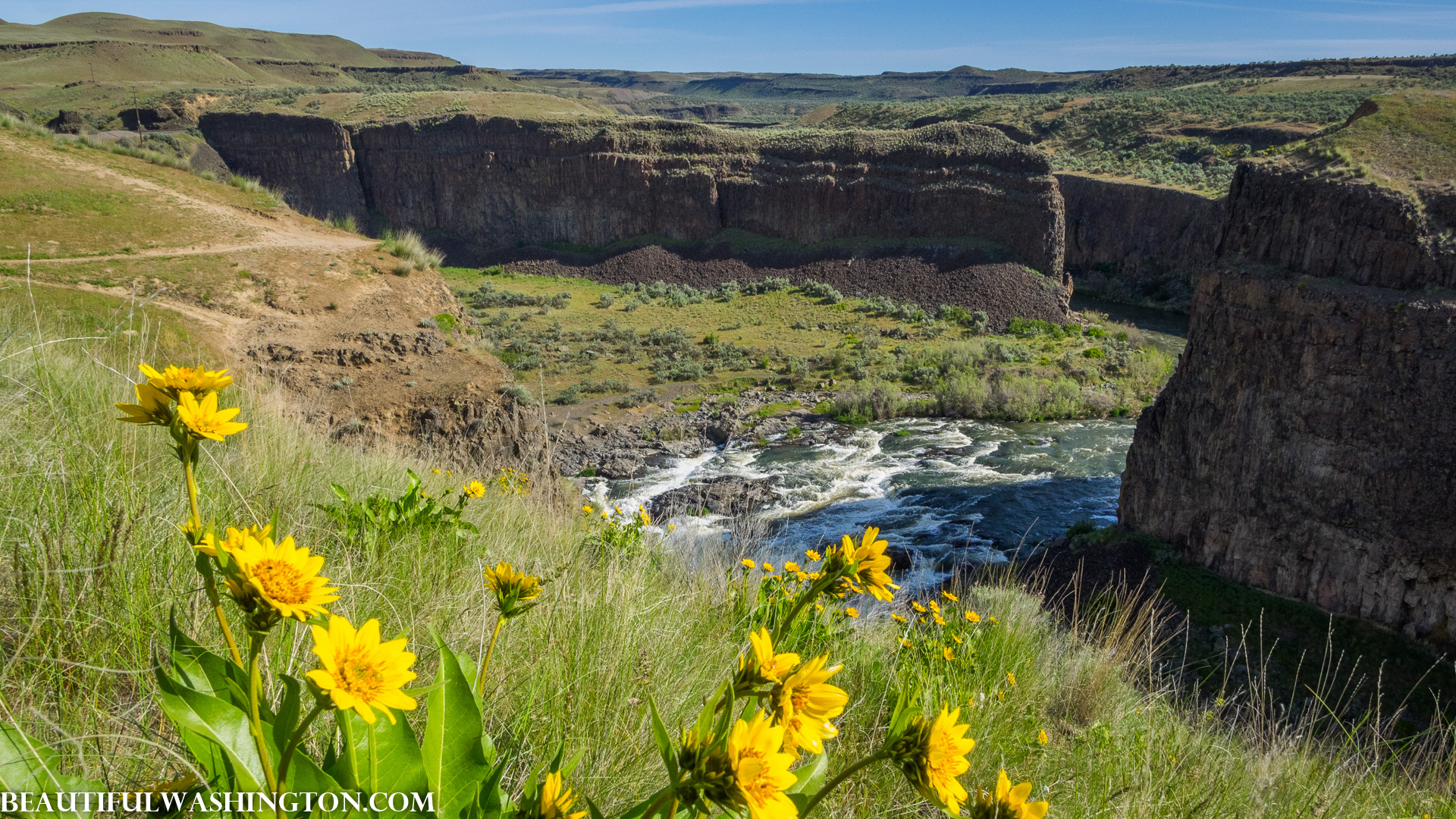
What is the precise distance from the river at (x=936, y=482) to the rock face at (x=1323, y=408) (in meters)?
3.42

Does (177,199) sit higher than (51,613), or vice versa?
(177,199)

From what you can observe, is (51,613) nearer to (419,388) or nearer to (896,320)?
(419,388)

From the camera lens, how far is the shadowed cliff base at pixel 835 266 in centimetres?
3544

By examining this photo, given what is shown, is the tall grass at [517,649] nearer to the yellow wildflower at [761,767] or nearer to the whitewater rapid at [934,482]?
the yellow wildflower at [761,767]

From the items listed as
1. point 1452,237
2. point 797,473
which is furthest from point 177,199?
point 1452,237

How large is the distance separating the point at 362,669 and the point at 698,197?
42.3m

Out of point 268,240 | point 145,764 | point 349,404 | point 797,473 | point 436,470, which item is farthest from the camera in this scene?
point 797,473

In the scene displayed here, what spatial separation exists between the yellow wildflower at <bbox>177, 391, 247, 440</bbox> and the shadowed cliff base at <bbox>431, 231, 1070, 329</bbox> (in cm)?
3486

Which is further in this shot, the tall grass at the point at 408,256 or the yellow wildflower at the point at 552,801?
the tall grass at the point at 408,256

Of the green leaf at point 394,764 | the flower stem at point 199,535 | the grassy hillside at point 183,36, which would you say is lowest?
the green leaf at point 394,764

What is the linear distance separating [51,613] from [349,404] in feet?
33.4

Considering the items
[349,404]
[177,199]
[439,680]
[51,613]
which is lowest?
[349,404]

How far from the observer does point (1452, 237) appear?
12000mm

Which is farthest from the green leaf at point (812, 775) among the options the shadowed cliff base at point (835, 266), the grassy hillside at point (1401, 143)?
the shadowed cliff base at point (835, 266)
